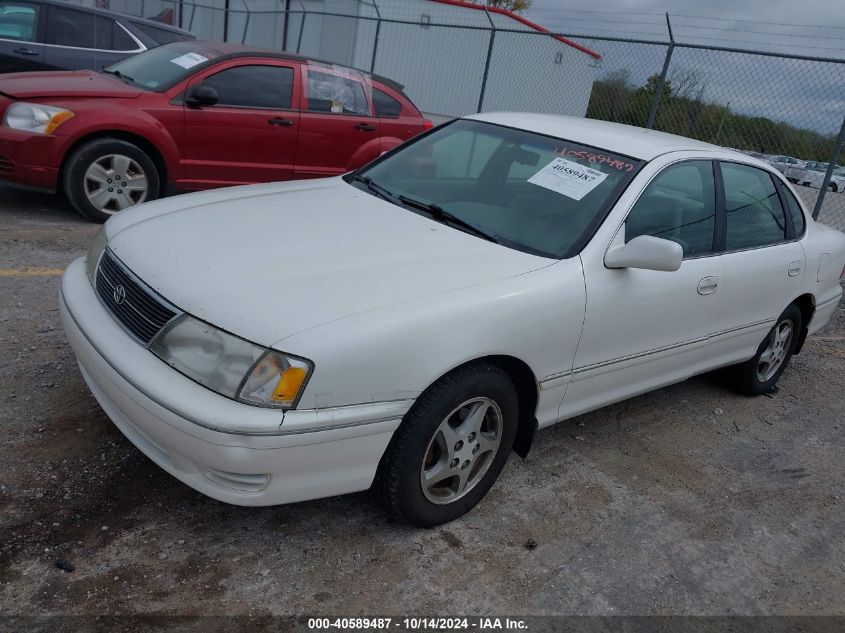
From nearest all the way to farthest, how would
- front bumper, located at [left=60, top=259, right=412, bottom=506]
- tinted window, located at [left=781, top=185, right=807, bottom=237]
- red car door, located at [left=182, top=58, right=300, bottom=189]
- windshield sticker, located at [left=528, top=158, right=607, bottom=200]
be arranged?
front bumper, located at [left=60, top=259, right=412, bottom=506]
windshield sticker, located at [left=528, top=158, right=607, bottom=200]
tinted window, located at [left=781, top=185, right=807, bottom=237]
red car door, located at [left=182, top=58, right=300, bottom=189]

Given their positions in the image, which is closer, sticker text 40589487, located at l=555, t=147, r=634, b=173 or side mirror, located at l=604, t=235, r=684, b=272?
side mirror, located at l=604, t=235, r=684, b=272

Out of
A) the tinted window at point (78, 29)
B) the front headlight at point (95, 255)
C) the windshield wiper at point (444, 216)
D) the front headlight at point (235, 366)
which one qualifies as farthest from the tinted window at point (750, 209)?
the tinted window at point (78, 29)

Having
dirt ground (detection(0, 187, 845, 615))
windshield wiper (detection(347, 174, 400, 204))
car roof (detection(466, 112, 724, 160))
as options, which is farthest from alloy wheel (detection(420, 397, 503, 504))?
car roof (detection(466, 112, 724, 160))

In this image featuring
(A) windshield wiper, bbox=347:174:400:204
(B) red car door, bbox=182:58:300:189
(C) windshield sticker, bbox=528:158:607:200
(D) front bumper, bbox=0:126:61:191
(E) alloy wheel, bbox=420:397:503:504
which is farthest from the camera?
(B) red car door, bbox=182:58:300:189

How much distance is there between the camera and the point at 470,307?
2814 mm

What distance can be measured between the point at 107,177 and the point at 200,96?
103 centimetres

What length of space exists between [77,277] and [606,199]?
2376 millimetres

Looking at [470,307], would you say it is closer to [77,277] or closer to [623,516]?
[623,516]

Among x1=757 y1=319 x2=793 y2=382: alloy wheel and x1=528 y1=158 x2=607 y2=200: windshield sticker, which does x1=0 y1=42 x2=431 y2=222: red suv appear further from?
x1=757 y1=319 x2=793 y2=382: alloy wheel

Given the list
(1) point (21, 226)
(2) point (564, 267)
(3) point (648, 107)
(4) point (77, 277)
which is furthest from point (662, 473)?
(3) point (648, 107)

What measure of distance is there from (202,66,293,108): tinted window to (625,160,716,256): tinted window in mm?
4263

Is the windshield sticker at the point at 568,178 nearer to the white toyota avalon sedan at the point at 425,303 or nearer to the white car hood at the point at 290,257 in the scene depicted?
the white toyota avalon sedan at the point at 425,303

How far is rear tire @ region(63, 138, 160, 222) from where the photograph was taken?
20.5 ft

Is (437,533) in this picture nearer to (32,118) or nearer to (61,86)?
(32,118)
